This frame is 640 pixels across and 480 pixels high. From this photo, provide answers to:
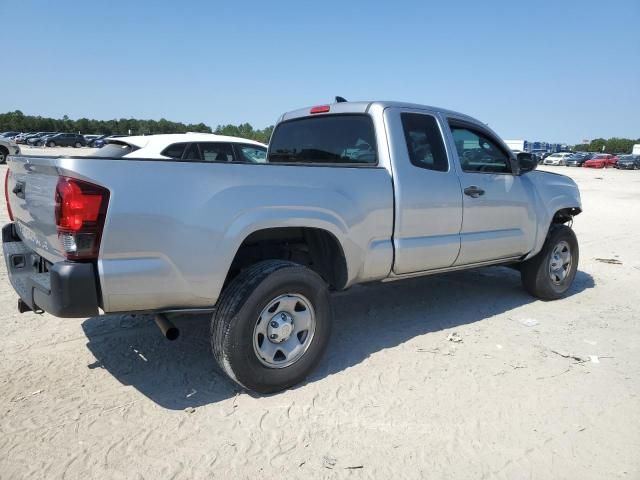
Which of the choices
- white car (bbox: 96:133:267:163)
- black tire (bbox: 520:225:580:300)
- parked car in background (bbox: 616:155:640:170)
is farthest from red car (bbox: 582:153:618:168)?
black tire (bbox: 520:225:580:300)

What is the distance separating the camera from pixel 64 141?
2112 inches

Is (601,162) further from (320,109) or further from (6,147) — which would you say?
(320,109)

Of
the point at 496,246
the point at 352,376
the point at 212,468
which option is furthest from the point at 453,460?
the point at 496,246

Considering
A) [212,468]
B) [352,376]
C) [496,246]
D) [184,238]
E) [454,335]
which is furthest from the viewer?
[496,246]

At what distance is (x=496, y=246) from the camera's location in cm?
468

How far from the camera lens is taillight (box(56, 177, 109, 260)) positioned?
2.48 m

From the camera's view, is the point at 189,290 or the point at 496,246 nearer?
the point at 189,290

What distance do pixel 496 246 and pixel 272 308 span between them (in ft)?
8.33

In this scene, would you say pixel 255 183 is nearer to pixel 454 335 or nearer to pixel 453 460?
pixel 453 460

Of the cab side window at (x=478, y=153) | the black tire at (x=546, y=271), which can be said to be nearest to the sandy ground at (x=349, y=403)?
the black tire at (x=546, y=271)

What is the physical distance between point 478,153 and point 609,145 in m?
120

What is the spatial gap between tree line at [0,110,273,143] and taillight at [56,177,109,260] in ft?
293

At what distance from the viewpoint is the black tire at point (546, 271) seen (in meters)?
5.32

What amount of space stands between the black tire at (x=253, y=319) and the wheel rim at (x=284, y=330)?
0.12ft
